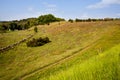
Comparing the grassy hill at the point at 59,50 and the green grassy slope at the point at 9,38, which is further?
the green grassy slope at the point at 9,38

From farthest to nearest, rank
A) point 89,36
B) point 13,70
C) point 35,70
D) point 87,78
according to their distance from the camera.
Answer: point 89,36
point 13,70
point 35,70
point 87,78

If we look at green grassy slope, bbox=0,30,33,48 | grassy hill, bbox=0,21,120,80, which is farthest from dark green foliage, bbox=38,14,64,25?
green grassy slope, bbox=0,30,33,48

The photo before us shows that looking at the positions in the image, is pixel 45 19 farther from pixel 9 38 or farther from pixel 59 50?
pixel 59 50

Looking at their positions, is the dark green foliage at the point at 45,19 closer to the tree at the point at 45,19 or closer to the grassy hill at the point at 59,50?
the tree at the point at 45,19

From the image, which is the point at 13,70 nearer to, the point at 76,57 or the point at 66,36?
the point at 76,57

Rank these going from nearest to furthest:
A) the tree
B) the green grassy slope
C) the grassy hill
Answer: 1. the grassy hill
2. the green grassy slope
3. the tree

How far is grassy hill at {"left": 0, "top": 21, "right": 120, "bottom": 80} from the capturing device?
95.1 ft

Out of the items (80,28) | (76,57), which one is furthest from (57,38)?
(76,57)

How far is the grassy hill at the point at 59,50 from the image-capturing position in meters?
29.0

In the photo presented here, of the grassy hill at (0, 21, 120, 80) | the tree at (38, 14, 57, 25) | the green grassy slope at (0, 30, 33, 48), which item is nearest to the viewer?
the grassy hill at (0, 21, 120, 80)

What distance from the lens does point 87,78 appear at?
625cm

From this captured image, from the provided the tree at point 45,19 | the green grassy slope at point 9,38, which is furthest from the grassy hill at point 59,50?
the tree at point 45,19

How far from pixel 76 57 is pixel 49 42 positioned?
14.1 metres

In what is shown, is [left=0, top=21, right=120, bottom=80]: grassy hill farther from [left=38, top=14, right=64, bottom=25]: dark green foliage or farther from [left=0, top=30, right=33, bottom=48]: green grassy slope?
[left=38, top=14, right=64, bottom=25]: dark green foliage
